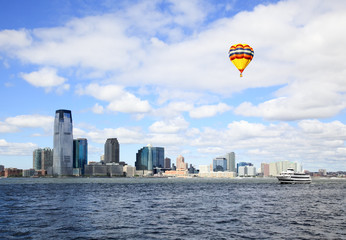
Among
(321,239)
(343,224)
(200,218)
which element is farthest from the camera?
(200,218)

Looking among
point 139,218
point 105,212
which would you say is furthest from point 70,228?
point 105,212

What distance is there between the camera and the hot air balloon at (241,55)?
93.4m

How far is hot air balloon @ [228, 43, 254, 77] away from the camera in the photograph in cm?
9338

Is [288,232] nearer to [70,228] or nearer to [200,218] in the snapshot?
[200,218]

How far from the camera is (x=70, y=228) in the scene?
47844 mm

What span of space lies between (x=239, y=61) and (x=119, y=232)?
62.0 metres

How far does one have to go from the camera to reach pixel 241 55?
9331 centimetres

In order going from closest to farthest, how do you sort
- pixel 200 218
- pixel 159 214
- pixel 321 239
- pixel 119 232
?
1. pixel 321 239
2. pixel 119 232
3. pixel 200 218
4. pixel 159 214

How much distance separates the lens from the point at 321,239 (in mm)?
40812

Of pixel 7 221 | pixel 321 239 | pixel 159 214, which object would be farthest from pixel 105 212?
pixel 321 239

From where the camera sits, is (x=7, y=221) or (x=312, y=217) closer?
(x=7, y=221)

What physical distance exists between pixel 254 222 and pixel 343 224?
40.3 ft

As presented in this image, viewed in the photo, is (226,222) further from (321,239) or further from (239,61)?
(239,61)

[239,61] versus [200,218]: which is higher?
[239,61]
